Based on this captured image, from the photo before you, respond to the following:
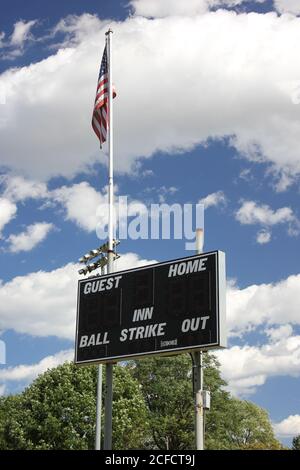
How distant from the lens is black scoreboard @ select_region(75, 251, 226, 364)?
16859 millimetres

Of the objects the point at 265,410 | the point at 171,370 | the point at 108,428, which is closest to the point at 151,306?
the point at 108,428

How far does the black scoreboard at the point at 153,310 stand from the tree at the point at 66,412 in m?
23.1

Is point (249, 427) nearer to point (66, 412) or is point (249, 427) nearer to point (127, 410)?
point (127, 410)

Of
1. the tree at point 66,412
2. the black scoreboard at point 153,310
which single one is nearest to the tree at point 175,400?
the tree at point 66,412

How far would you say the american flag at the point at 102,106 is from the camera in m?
23.2

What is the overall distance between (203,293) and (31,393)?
2934 cm

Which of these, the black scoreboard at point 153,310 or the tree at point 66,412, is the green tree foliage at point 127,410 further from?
the black scoreboard at point 153,310

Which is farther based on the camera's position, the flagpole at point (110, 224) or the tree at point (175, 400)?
the tree at point (175, 400)

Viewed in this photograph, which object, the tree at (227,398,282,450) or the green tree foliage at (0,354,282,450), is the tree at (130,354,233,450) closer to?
the green tree foliage at (0,354,282,450)

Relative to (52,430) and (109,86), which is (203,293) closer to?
(109,86)

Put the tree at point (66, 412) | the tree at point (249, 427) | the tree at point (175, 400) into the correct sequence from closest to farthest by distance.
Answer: the tree at point (66, 412)
the tree at point (175, 400)
the tree at point (249, 427)

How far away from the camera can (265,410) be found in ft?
235
